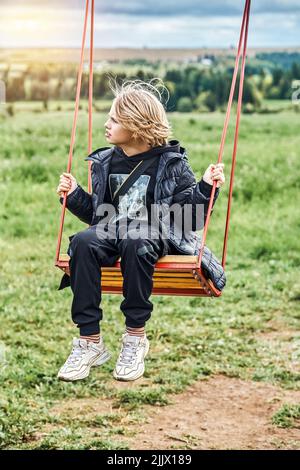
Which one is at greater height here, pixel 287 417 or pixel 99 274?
pixel 99 274

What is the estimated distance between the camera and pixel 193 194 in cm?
385

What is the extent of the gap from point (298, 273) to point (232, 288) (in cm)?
73

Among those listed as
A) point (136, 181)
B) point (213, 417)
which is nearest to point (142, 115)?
point (136, 181)

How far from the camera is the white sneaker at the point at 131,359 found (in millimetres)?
3578

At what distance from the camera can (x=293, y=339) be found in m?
7.18

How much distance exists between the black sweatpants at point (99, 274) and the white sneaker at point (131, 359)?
0.07 metres

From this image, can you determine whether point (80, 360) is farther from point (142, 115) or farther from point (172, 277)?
point (142, 115)

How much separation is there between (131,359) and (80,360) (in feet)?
0.67

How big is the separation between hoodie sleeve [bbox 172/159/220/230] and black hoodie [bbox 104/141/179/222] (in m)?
0.11

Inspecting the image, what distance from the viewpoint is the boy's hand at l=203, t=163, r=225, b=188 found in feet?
12.2

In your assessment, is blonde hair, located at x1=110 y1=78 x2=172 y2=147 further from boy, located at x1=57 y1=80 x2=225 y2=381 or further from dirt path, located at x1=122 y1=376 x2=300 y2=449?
dirt path, located at x1=122 y1=376 x2=300 y2=449

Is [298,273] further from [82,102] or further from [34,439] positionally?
[82,102]

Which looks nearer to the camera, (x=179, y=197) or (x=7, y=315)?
(x=179, y=197)
